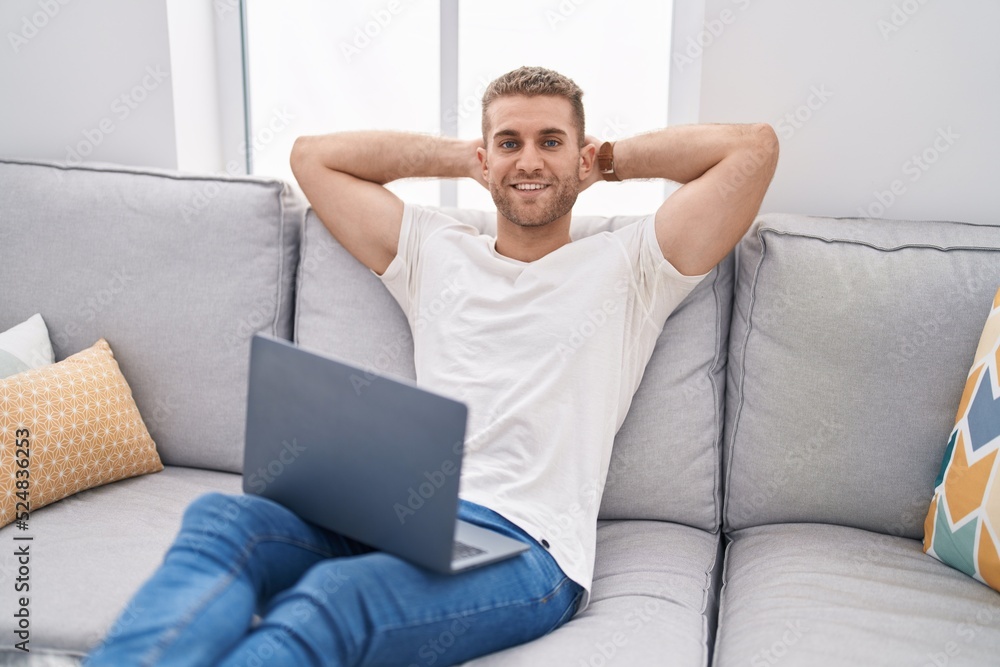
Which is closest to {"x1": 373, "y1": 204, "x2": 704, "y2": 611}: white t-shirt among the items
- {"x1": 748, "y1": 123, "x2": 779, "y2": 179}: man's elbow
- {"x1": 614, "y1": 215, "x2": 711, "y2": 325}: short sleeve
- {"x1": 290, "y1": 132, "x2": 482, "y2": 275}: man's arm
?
{"x1": 614, "y1": 215, "x2": 711, "y2": 325}: short sleeve

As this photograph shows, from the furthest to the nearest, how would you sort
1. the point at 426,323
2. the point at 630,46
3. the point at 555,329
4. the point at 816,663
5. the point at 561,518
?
the point at 630,46 < the point at 426,323 < the point at 555,329 < the point at 561,518 < the point at 816,663

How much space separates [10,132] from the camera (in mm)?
2197

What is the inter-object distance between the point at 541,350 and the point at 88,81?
58.8 inches

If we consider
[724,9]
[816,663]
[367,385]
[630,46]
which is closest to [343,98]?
[630,46]

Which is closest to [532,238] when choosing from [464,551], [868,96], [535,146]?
[535,146]

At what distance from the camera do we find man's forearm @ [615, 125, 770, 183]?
62.5 inches

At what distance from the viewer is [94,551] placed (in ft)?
4.58

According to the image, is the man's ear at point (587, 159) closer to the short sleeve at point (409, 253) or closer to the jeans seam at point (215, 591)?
the short sleeve at point (409, 253)

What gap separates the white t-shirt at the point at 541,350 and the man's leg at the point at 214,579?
0.33 m

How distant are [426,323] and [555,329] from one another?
283 mm

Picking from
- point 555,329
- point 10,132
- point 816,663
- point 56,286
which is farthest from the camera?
point 10,132

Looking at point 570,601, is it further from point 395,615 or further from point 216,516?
point 216,516

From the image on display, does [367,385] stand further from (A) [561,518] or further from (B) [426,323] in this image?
(B) [426,323]

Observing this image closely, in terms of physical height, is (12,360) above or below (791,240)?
below
